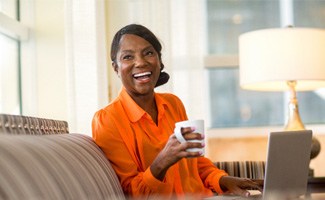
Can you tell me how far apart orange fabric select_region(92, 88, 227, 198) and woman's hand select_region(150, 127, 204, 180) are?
0.11 ft

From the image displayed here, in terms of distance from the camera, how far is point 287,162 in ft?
6.56

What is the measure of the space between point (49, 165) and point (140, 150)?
2.57 feet

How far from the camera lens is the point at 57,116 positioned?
11.3 feet

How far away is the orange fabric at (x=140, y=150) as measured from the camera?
1882 mm

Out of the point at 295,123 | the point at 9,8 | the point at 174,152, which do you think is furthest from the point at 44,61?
the point at 174,152

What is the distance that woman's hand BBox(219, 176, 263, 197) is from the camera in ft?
6.54

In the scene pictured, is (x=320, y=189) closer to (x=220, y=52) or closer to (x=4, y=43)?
(x=220, y=52)

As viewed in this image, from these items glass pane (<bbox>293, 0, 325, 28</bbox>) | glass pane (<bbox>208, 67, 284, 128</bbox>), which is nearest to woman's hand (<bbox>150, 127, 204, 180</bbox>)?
glass pane (<bbox>208, 67, 284, 128</bbox>)

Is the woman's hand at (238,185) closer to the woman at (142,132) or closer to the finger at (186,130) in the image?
the woman at (142,132)

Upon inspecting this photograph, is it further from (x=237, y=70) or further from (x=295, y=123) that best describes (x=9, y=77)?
(x=295, y=123)

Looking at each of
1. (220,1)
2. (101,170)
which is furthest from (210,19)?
(101,170)

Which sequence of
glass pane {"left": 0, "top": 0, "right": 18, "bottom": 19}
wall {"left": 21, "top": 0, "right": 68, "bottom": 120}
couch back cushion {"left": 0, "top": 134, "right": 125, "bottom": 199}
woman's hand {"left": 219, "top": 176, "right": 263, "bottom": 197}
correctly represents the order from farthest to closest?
wall {"left": 21, "top": 0, "right": 68, "bottom": 120}, glass pane {"left": 0, "top": 0, "right": 18, "bottom": 19}, woman's hand {"left": 219, "top": 176, "right": 263, "bottom": 197}, couch back cushion {"left": 0, "top": 134, "right": 125, "bottom": 199}

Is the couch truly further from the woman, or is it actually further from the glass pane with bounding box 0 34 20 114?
the glass pane with bounding box 0 34 20 114

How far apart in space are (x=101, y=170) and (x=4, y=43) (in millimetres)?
1781
